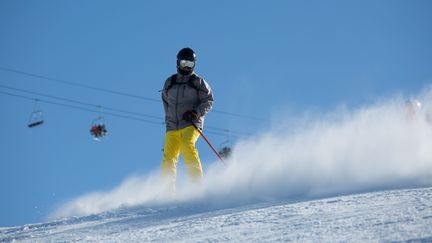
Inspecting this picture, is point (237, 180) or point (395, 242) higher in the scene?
point (237, 180)

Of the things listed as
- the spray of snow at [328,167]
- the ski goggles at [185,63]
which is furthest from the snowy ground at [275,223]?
the ski goggles at [185,63]

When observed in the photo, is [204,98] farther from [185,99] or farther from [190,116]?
Result: [190,116]

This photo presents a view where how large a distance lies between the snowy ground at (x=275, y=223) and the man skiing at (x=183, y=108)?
5.89ft

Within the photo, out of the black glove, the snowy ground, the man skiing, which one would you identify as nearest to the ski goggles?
the man skiing

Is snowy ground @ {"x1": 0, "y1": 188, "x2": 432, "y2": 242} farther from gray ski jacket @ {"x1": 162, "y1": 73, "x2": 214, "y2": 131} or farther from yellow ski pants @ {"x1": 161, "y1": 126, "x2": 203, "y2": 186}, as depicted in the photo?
gray ski jacket @ {"x1": 162, "y1": 73, "x2": 214, "y2": 131}

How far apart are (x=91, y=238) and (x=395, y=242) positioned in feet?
7.86

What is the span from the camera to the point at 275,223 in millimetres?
3967

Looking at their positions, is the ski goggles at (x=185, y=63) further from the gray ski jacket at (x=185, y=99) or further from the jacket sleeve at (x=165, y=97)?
the jacket sleeve at (x=165, y=97)

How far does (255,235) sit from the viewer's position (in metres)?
3.66

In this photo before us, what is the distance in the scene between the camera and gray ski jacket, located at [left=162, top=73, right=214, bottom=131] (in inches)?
295

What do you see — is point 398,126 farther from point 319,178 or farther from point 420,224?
point 420,224

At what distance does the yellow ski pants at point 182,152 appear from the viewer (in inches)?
283

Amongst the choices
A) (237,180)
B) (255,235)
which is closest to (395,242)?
(255,235)

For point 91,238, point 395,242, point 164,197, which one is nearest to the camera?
point 395,242
